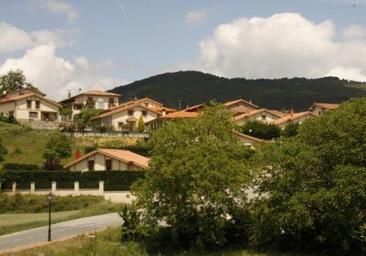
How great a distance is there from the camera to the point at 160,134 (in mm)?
33000

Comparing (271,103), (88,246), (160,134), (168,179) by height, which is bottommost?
(88,246)

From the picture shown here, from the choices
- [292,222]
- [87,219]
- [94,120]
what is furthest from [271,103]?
[292,222]

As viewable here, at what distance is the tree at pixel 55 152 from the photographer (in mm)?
59938

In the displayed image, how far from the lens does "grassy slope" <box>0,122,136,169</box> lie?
212 feet

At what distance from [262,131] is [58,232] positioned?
47785 millimetres

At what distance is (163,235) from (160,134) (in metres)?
5.34

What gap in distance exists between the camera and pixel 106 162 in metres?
56.8

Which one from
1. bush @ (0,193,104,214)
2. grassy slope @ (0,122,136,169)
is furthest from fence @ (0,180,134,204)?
grassy slope @ (0,122,136,169)

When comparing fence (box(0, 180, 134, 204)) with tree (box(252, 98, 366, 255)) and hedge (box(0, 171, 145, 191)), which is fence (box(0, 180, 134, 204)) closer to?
hedge (box(0, 171, 145, 191))

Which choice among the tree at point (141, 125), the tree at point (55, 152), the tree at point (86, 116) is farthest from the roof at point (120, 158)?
the tree at point (86, 116)

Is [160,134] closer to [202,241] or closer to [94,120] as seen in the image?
[202,241]

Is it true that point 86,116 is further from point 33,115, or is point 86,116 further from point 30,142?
point 30,142

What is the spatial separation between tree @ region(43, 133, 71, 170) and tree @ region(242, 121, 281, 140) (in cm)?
2583

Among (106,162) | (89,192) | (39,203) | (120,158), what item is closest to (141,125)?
(106,162)
